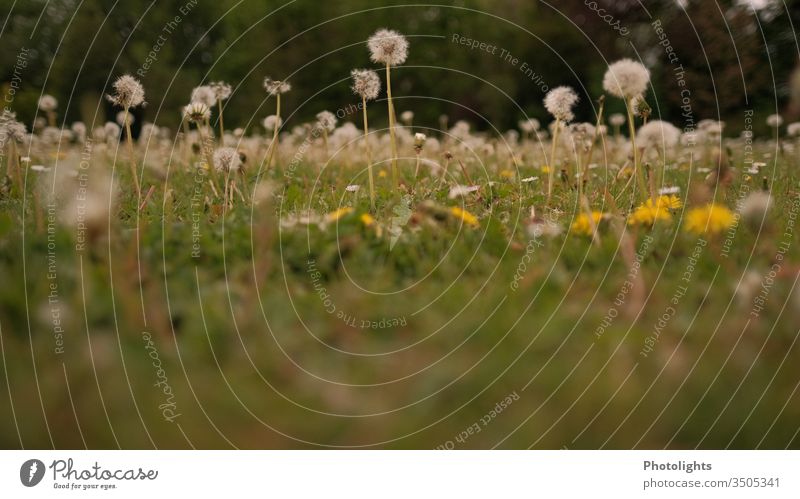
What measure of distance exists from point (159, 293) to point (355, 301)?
1.53 ft

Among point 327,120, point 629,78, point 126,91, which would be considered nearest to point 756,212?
point 629,78

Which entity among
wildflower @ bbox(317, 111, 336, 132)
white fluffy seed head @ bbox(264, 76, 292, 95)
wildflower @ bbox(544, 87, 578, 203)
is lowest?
wildflower @ bbox(544, 87, 578, 203)

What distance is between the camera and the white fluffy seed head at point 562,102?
228 cm

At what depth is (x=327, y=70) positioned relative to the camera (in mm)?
7215

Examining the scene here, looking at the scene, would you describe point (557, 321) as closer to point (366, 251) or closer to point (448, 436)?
point (448, 436)

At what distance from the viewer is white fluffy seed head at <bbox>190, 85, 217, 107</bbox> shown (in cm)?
265

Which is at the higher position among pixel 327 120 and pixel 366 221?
pixel 327 120

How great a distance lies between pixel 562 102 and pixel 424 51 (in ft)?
18.7

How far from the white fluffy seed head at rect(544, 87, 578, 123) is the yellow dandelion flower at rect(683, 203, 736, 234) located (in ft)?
2.19

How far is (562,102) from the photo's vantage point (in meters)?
2.30

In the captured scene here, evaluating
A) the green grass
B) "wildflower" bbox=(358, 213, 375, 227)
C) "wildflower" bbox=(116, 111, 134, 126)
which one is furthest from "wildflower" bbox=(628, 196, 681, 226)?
"wildflower" bbox=(116, 111, 134, 126)

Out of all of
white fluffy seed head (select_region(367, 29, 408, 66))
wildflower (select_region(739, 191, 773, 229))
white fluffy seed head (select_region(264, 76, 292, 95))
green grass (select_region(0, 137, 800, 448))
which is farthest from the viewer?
white fluffy seed head (select_region(264, 76, 292, 95))

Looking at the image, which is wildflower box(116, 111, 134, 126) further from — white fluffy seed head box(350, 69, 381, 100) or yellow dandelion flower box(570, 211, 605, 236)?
yellow dandelion flower box(570, 211, 605, 236)

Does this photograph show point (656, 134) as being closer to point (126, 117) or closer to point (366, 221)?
point (366, 221)
